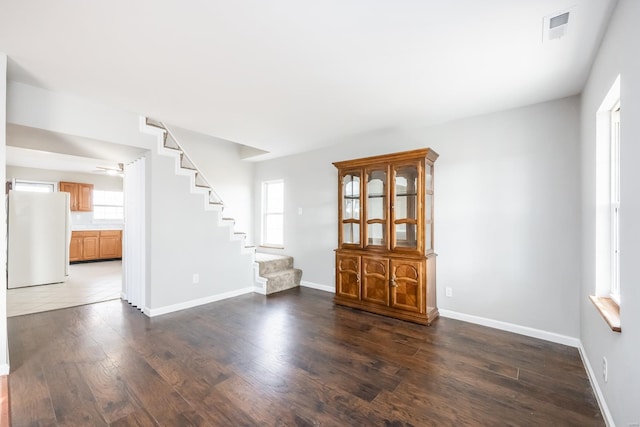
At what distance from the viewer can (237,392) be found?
1965mm

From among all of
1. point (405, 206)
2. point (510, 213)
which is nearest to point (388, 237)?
point (405, 206)

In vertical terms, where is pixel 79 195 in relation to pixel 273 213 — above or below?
above

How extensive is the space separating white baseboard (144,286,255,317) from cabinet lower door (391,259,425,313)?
7.84 feet

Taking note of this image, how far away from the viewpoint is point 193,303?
3.87 metres

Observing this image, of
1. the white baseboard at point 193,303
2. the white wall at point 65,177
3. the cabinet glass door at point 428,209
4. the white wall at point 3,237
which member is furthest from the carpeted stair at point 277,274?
the white wall at point 65,177

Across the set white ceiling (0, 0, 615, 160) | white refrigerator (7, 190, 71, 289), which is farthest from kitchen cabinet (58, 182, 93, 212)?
white ceiling (0, 0, 615, 160)

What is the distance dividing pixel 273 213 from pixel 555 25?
15.7ft

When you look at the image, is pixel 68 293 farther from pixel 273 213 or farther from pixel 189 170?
pixel 273 213

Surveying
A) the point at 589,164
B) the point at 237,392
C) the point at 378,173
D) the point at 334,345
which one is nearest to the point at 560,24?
the point at 589,164

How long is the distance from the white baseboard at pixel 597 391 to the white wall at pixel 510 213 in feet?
1.34

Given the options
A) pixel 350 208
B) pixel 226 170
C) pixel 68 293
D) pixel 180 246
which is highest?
pixel 226 170

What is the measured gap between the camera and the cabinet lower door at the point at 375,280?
139 inches

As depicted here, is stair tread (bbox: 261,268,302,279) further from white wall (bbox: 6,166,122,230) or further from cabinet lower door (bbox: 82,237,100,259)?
white wall (bbox: 6,166,122,230)

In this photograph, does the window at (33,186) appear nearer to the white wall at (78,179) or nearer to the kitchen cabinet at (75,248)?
the white wall at (78,179)
